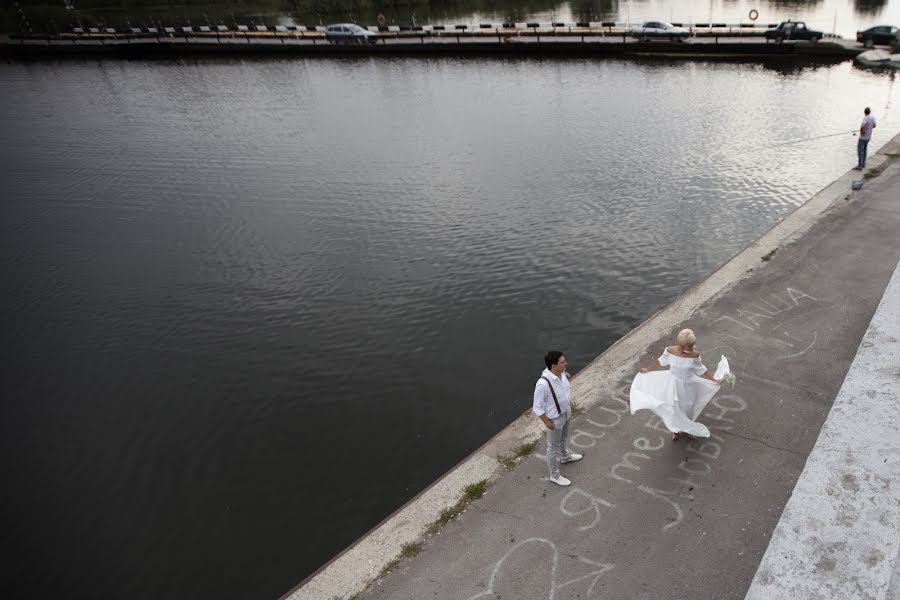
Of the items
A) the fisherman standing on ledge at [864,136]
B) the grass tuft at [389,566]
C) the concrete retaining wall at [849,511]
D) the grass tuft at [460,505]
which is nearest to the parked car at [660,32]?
the fisherman standing on ledge at [864,136]

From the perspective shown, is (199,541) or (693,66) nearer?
(199,541)

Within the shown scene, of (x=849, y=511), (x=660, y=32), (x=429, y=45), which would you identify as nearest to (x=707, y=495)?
(x=849, y=511)

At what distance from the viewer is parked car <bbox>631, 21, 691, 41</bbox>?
4491 centimetres

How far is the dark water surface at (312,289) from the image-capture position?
9.30 metres

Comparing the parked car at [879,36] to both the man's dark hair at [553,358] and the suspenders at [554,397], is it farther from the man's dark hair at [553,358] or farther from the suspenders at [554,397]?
the suspenders at [554,397]

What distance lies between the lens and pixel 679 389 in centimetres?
735

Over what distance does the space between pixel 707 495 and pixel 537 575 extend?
2.53 m

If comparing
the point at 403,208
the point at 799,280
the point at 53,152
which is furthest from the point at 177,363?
the point at 53,152

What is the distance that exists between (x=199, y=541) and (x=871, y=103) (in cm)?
3504

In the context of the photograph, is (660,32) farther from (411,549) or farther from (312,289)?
(411,549)

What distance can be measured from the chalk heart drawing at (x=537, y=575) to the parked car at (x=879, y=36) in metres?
48.4

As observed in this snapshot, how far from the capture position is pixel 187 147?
29.0m

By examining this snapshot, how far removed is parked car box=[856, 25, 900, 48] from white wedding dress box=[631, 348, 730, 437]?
45660 mm

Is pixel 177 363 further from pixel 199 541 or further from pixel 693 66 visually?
pixel 693 66
